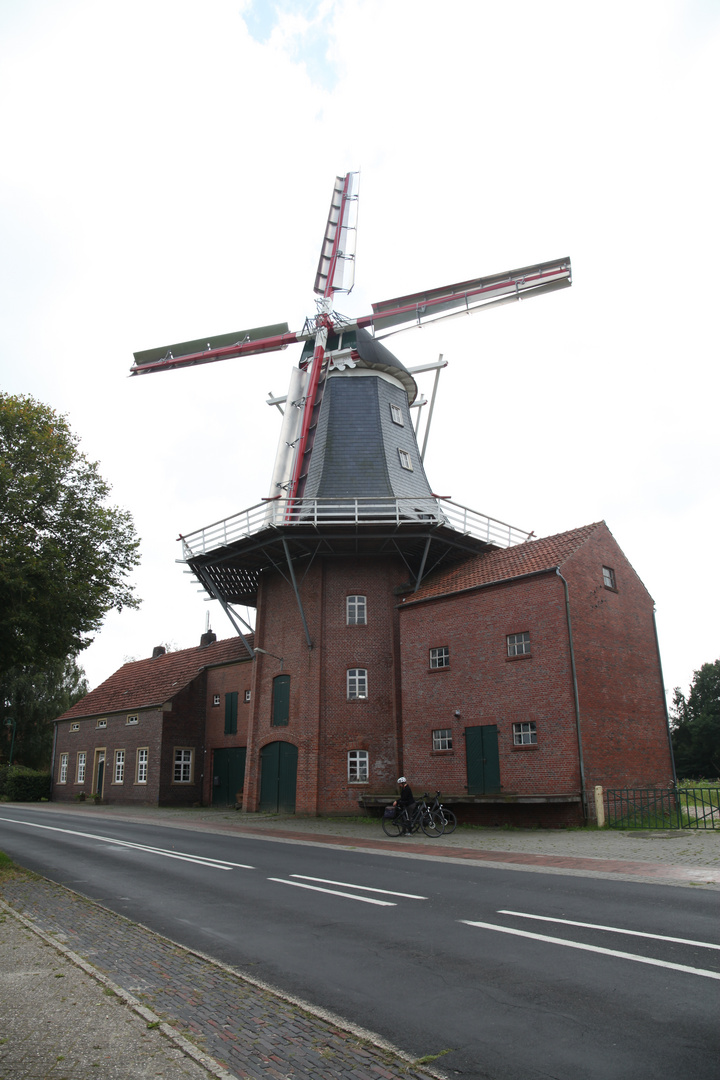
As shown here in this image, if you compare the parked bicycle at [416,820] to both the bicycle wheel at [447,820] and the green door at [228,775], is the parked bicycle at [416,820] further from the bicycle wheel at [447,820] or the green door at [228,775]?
the green door at [228,775]

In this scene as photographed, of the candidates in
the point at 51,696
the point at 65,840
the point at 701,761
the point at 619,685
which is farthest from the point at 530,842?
the point at 701,761

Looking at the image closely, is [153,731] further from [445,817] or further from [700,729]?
[700,729]

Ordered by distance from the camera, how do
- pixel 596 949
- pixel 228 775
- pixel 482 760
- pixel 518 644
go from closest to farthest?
pixel 596 949 < pixel 518 644 < pixel 482 760 < pixel 228 775

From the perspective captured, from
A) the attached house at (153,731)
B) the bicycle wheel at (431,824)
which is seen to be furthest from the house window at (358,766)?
the attached house at (153,731)

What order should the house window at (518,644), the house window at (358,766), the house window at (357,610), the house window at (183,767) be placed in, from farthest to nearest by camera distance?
1. the house window at (183,767)
2. the house window at (357,610)
3. the house window at (358,766)
4. the house window at (518,644)

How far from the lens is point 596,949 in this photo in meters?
7.13

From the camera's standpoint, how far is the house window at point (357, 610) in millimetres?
27219

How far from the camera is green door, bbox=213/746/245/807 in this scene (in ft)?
113

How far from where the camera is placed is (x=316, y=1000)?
19.8 feet

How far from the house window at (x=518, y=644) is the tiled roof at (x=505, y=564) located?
68.3 inches

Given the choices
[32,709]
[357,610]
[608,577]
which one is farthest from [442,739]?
[32,709]

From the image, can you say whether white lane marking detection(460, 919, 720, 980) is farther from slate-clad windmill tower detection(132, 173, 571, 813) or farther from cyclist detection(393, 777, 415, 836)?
slate-clad windmill tower detection(132, 173, 571, 813)

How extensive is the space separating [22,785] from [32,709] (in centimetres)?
598

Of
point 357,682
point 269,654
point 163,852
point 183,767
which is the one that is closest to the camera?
point 163,852
